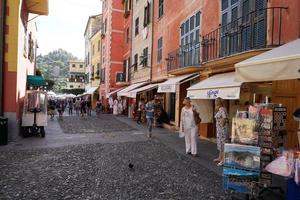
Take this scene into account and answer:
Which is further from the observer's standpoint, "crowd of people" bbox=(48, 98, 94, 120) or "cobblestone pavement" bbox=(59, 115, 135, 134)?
"crowd of people" bbox=(48, 98, 94, 120)

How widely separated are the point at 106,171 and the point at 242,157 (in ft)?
11.7

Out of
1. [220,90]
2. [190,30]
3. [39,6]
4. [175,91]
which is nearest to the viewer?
[220,90]

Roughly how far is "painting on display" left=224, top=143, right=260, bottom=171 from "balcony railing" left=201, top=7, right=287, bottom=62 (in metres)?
3.94

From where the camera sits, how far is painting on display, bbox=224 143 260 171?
17.0 feet

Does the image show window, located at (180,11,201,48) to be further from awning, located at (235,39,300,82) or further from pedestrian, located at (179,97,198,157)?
awning, located at (235,39,300,82)

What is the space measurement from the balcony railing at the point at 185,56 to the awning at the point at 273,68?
7.64 meters

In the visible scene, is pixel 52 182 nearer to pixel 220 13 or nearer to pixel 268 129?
pixel 268 129

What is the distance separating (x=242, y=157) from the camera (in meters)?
5.29

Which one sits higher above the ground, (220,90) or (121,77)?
(121,77)

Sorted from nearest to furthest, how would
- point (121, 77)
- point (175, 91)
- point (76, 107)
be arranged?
point (175, 91), point (76, 107), point (121, 77)

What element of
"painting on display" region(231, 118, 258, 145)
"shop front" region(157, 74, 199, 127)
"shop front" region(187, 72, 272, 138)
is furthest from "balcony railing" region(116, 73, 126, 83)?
"painting on display" region(231, 118, 258, 145)

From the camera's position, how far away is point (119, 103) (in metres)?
30.6

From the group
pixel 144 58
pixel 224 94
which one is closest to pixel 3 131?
pixel 224 94

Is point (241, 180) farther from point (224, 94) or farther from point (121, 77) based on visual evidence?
point (121, 77)
